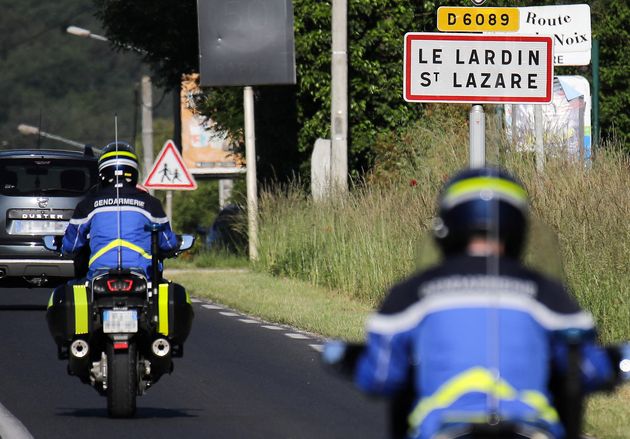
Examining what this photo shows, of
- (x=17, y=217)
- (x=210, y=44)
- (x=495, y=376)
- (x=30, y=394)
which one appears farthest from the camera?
(x=210, y=44)

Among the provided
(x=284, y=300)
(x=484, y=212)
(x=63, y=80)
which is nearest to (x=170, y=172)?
(x=284, y=300)

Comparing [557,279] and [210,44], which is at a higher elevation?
[210,44]

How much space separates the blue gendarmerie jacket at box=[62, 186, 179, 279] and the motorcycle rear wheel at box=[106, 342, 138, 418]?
564 mm

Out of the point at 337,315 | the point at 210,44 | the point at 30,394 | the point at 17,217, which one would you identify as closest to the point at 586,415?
the point at 30,394

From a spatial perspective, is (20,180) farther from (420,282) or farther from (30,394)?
(420,282)

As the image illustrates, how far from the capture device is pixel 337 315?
63.2 feet

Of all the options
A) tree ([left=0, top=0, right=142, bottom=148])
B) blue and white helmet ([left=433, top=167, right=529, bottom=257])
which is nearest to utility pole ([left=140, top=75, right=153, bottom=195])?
blue and white helmet ([left=433, top=167, right=529, bottom=257])

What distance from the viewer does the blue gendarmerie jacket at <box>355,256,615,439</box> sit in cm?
499

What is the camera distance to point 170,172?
31.3 meters

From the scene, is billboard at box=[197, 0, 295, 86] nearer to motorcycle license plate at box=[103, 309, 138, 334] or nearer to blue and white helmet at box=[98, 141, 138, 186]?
blue and white helmet at box=[98, 141, 138, 186]

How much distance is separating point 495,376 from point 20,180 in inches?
680

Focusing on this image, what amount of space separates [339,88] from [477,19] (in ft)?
46.7

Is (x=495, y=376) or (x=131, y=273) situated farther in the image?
(x=131, y=273)

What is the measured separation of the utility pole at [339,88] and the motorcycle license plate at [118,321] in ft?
58.5
